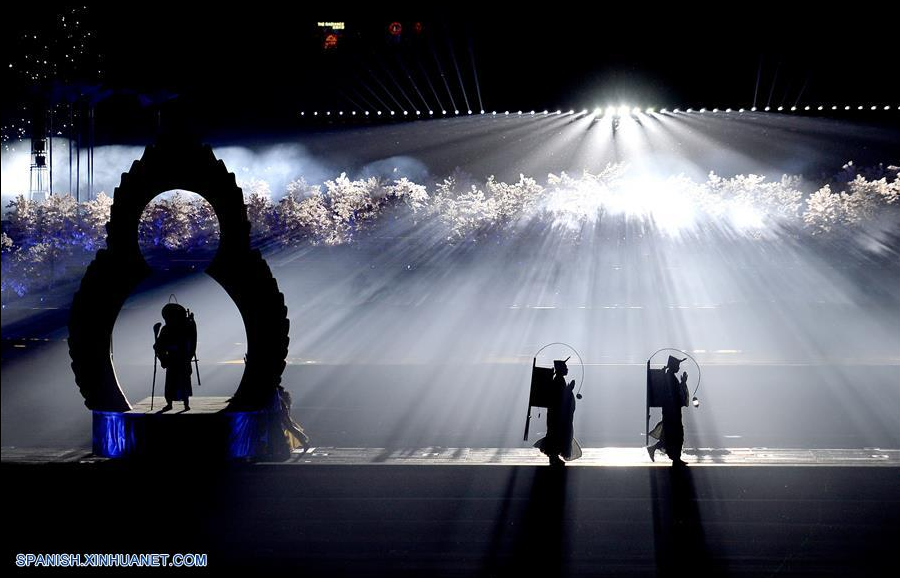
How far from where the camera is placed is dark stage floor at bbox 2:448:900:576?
29.9 ft

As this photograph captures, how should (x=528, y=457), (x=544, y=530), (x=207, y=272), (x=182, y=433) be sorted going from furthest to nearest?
(x=528, y=457) < (x=207, y=272) < (x=182, y=433) < (x=544, y=530)

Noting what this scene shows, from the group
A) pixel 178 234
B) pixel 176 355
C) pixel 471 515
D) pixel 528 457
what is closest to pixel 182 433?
pixel 176 355

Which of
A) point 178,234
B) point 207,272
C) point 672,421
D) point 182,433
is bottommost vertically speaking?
point 182,433

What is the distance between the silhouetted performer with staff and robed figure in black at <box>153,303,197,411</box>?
7.00m

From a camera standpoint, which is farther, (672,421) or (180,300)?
(180,300)

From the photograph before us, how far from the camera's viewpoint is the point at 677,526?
1012 centimetres

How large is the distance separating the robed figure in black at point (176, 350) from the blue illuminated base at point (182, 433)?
0.28m

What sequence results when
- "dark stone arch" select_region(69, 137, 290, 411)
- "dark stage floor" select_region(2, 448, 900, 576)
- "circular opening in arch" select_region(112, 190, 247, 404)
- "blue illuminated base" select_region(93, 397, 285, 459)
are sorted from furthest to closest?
"circular opening in arch" select_region(112, 190, 247, 404) < "dark stone arch" select_region(69, 137, 290, 411) < "blue illuminated base" select_region(93, 397, 285, 459) < "dark stage floor" select_region(2, 448, 900, 576)

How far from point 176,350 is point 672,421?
7.39m

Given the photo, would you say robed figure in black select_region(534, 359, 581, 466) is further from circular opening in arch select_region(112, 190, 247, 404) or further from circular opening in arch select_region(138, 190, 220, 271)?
circular opening in arch select_region(138, 190, 220, 271)

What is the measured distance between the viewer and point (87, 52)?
17.9 metres

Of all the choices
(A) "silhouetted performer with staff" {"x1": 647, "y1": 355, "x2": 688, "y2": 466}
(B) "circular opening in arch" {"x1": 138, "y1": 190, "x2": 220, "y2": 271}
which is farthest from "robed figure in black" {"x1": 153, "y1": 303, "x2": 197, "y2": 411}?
(B) "circular opening in arch" {"x1": 138, "y1": 190, "x2": 220, "y2": 271}

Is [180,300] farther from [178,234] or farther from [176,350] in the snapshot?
[176,350]

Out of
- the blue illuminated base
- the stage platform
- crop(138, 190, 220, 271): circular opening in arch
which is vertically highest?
crop(138, 190, 220, 271): circular opening in arch
